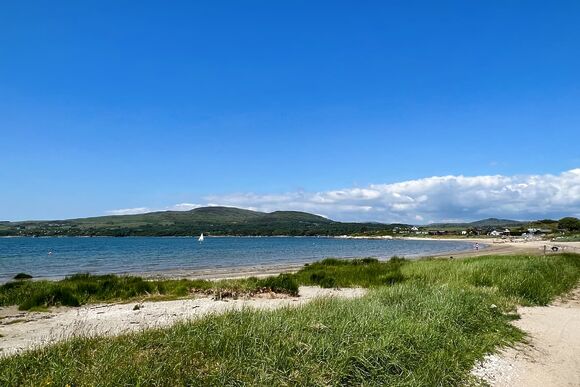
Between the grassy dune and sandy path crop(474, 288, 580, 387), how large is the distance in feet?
1.26

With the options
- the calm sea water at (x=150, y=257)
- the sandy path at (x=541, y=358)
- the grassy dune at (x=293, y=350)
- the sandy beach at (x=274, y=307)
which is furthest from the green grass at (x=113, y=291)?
the calm sea water at (x=150, y=257)

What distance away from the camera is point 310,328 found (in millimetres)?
7887

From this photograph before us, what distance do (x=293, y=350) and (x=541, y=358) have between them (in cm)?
642

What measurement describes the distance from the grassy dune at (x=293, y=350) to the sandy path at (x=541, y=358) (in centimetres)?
38

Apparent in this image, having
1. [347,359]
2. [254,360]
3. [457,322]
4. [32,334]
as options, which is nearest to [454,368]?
[347,359]

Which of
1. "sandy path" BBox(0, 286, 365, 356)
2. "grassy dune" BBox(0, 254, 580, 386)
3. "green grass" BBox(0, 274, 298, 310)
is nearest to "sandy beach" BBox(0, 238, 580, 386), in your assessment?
"sandy path" BBox(0, 286, 365, 356)

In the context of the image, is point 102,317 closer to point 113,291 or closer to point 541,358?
point 113,291

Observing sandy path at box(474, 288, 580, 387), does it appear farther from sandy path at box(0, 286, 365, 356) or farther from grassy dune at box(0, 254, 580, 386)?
sandy path at box(0, 286, 365, 356)

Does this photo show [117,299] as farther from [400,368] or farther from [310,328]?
[400,368]

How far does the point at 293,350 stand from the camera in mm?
6824

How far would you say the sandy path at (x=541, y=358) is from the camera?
325 inches

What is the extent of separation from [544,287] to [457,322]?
1009 centimetres

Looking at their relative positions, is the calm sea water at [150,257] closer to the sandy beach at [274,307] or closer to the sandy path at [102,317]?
the sandy path at [102,317]

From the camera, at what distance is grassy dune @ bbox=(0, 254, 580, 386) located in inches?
227
